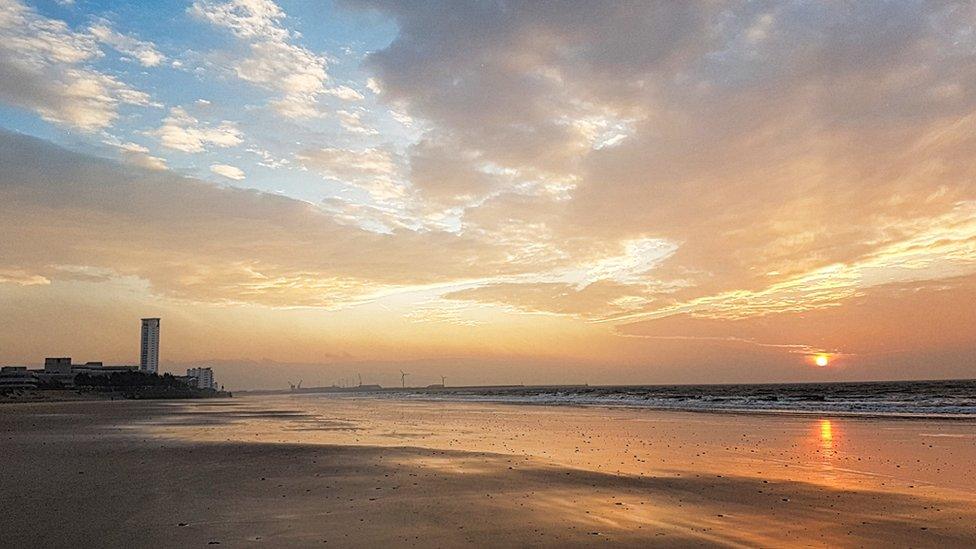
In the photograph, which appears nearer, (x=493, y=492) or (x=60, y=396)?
(x=493, y=492)

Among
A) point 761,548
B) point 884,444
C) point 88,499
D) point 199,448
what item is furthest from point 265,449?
point 884,444

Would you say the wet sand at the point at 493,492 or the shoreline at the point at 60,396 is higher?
the wet sand at the point at 493,492

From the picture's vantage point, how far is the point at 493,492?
45.9 feet

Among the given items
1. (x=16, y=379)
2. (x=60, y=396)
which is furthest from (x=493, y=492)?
(x=16, y=379)

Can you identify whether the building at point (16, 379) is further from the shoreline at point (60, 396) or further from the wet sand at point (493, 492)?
the wet sand at point (493, 492)

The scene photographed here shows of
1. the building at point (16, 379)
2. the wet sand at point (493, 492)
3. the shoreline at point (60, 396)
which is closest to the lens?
the wet sand at point (493, 492)

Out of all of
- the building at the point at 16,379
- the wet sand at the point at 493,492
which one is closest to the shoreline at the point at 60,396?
the building at the point at 16,379

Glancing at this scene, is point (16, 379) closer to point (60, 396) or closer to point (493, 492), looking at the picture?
point (60, 396)

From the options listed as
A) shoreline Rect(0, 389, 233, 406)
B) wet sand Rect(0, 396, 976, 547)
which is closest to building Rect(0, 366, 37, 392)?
shoreline Rect(0, 389, 233, 406)

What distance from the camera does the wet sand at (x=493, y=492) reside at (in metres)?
10.1

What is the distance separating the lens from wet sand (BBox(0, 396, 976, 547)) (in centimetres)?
1009

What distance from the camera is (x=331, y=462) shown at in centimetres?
1938

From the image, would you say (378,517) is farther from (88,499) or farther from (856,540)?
(856,540)

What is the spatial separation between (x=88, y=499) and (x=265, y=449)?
1062 cm
